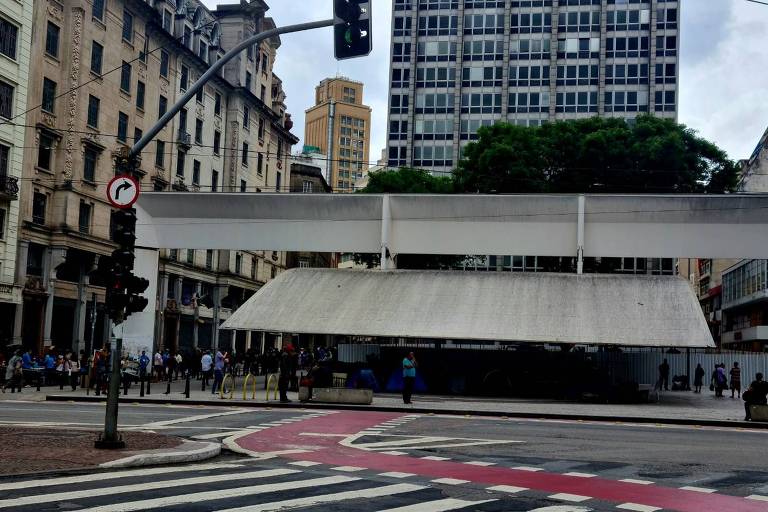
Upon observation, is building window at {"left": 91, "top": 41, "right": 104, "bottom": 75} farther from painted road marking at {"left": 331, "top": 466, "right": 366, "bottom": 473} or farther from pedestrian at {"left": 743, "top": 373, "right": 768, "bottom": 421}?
painted road marking at {"left": 331, "top": 466, "right": 366, "bottom": 473}

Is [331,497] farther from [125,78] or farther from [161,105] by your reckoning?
[161,105]

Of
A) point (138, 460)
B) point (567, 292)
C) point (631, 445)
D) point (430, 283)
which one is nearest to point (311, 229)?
point (430, 283)

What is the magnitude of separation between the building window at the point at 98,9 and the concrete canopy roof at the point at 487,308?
914 inches

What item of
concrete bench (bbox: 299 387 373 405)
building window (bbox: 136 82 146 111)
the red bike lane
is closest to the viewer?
the red bike lane

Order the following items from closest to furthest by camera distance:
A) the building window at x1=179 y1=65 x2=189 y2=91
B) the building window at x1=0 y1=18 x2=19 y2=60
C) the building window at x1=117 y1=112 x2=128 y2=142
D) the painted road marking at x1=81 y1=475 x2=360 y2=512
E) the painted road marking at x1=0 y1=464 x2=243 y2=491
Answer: the painted road marking at x1=81 y1=475 x2=360 y2=512, the painted road marking at x1=0 y1=464 x2=243 y2=491, the building window at x1=0 y1=18 x2=19 y2=60, the building window at x1=117 y1=112 x2=128 y2=142, the building window at x1=179 y1=65 x2=189 y2=91

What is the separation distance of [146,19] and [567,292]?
3711 centimetres

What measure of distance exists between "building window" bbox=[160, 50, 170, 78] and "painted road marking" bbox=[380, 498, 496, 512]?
2196 inches

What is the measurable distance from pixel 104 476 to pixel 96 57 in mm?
45045

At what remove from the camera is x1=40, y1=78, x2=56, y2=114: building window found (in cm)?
4712

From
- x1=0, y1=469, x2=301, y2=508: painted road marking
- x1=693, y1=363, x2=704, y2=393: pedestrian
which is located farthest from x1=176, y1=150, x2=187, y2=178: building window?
x1=0, y1=469, x2=301, y2=508: painted road marking

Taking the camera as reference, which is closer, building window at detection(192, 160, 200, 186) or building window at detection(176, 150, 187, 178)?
building window at detection(176, 150, 187, 178)

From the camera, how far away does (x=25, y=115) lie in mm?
45344

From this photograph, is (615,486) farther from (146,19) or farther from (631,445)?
(146,19)

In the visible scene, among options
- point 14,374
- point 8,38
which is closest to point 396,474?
point 14,374
